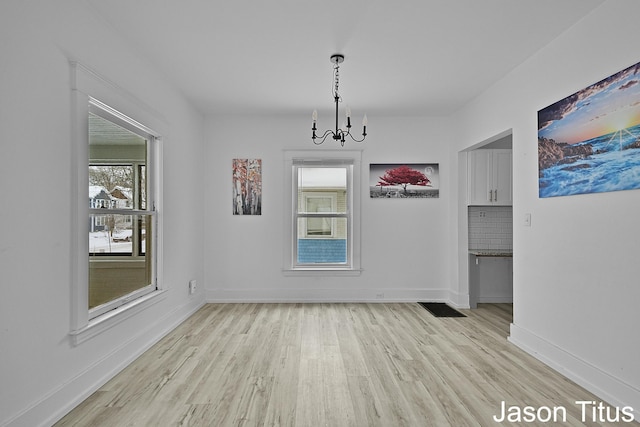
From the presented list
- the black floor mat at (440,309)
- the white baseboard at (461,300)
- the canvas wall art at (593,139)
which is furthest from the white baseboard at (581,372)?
the white baseboard at (461,300)

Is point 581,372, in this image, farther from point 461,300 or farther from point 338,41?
point 338,41

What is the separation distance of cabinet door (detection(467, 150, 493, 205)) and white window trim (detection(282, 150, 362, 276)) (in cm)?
153

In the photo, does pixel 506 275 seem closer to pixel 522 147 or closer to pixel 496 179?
pixel 496 179

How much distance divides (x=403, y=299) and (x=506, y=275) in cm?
154

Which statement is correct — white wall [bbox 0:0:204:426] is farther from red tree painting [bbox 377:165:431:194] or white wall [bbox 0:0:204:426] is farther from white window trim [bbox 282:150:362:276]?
red tree painting [bbox 377:165:431:194]

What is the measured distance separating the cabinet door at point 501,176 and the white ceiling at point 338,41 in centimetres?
103

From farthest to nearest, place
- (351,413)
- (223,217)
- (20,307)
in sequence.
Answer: (223,217) → (351,413) → (20,307)

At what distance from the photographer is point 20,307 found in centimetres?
199

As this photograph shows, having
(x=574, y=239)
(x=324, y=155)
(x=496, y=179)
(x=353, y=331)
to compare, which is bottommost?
(x=353, y=331)

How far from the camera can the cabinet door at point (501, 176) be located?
5.02 m

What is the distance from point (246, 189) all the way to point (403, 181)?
7.57 feet

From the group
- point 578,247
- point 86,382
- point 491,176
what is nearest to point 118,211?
point 86,382

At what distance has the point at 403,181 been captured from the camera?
17.8 feet

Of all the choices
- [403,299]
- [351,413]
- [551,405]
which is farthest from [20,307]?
[403,299]
